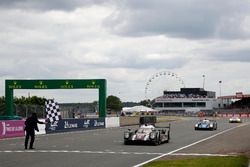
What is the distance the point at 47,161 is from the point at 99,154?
10.6ft

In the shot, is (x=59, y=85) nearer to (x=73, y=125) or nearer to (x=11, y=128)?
(x=73, y=125)

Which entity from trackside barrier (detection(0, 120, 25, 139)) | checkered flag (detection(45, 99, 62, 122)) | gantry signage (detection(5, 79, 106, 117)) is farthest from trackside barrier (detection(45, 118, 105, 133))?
trackside barrier (detection(0, 120, 25, 139))

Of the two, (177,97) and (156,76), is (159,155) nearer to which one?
(156,76)

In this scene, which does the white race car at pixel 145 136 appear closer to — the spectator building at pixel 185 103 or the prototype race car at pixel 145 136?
the prototype race car at pixel 145 136

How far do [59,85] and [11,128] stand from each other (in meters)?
22.7

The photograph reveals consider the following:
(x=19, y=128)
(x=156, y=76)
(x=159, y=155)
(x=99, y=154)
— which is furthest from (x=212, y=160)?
(x=156, y=76)

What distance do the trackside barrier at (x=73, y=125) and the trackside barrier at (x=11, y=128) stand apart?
425 centimetres

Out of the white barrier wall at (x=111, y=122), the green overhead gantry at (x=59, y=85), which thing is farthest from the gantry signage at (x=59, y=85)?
the white barrier wall at (x=111, y=122)

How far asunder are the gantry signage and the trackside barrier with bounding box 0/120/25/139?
20431 millimetres

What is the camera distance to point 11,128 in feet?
108

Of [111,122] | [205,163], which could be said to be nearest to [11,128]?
[205,163]

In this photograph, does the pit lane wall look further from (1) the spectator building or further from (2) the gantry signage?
(1) the spectator building

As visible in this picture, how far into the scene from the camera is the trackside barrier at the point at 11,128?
31.9m

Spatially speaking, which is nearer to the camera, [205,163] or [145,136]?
[205,163]
